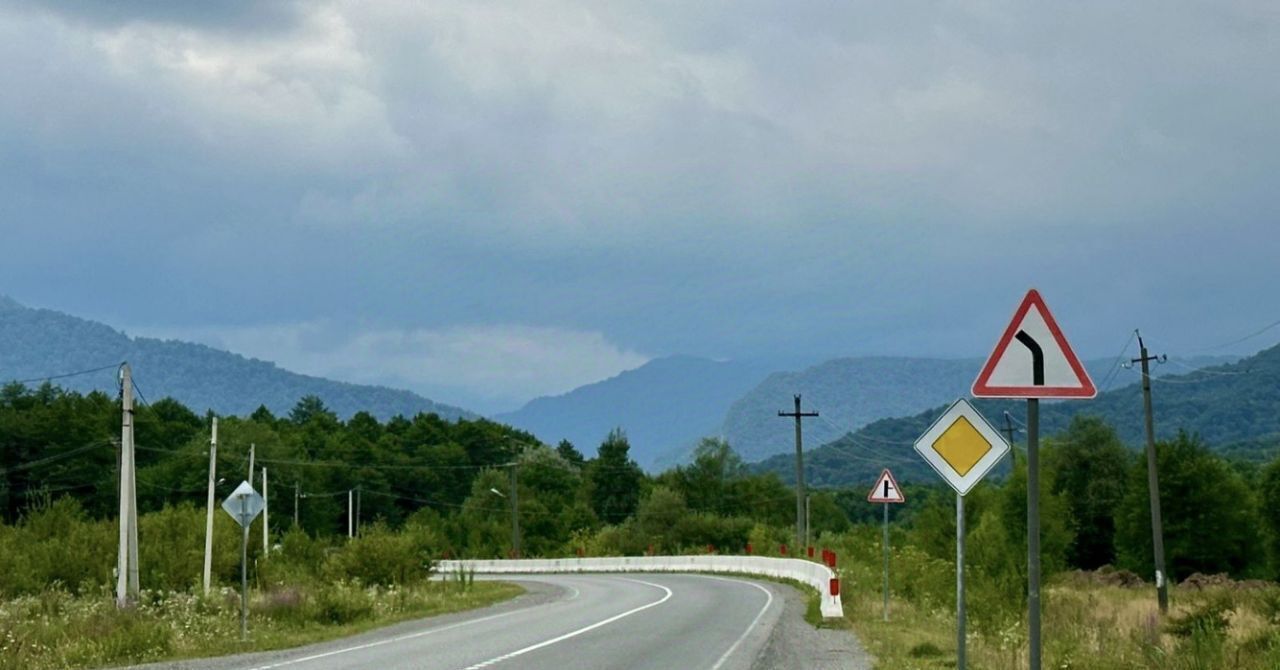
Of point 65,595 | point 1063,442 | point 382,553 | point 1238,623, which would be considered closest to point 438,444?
point 1063,442

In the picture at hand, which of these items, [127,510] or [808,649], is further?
[127,510]

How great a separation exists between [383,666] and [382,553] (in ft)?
90.4

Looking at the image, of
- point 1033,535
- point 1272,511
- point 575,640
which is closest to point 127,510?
point 575,640

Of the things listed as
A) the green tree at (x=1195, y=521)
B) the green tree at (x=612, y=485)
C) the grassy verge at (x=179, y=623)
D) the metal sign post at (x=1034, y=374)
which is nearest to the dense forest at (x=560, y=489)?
the green tree at (x=1195, y=521)

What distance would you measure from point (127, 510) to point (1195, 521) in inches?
2177

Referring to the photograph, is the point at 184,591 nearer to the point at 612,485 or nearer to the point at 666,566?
the point at 666,566

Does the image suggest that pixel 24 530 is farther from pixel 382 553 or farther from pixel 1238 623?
pixel 1238 623

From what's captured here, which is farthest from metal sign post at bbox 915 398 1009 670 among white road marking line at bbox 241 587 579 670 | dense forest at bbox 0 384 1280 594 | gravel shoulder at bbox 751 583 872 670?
dense forest at bbox 0 384 1280 594

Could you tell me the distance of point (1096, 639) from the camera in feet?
70.4

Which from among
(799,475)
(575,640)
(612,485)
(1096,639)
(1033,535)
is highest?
(1033,535)

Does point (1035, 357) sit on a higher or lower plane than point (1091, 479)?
higher

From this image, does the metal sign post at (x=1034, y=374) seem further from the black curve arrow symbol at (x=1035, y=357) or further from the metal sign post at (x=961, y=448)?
the metal sign post at (x=961, y=448)

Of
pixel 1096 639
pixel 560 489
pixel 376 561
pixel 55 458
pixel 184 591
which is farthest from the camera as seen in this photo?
pixel 560 489

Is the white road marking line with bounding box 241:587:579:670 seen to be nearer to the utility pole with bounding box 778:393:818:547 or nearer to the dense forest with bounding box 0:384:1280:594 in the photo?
the dense forest with bounding box 0:384:1280:594
